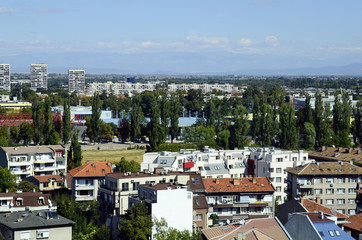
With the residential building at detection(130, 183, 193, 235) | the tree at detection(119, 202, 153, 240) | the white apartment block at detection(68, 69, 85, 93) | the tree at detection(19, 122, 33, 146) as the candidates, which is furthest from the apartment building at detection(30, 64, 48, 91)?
the tree at detection(119, 202, 153, 240)

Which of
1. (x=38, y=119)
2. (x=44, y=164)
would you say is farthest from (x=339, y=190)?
(x=38, y=119)

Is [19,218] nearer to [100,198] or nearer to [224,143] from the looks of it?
[100,198]

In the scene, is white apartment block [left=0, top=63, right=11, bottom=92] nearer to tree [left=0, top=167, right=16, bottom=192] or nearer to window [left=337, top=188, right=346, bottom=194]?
tree [left=0, top=167, right=16, bottom=192]

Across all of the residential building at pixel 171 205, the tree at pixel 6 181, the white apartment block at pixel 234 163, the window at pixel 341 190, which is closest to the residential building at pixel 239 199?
the residential building at pixel 171 205

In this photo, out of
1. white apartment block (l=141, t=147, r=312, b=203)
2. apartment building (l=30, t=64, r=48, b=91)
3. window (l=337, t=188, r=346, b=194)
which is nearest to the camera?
window (l=337, t=188, r=346, b=194)

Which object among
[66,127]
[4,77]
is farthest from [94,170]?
[4,77]

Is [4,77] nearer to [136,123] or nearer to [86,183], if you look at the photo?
[136,123]

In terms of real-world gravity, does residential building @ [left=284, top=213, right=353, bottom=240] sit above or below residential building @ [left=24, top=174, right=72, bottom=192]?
above
